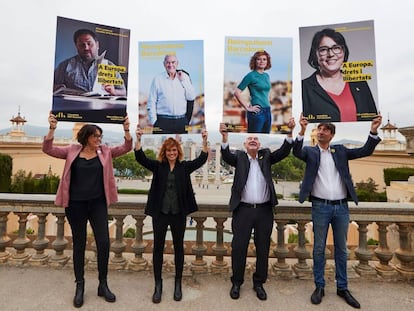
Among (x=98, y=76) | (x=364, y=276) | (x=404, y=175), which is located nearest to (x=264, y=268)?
(x=364, y=276)

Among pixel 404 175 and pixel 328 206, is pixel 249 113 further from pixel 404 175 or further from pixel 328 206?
pixel 404 175

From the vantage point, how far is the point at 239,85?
3055 mm

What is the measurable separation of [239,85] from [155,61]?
1004mm

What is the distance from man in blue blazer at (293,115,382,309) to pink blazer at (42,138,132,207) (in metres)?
2.12

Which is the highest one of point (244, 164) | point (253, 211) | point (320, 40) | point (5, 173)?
point (320, 40)

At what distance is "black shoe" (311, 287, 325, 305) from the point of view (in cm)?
285

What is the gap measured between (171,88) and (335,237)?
99.3 inches

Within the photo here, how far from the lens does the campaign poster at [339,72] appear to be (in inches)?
117

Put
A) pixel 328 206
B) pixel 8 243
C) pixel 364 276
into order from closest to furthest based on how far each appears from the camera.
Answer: pixel 328 206 < pixel 364 276 < pixel 8 243

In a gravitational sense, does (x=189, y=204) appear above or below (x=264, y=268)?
above

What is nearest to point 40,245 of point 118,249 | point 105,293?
point 118,249

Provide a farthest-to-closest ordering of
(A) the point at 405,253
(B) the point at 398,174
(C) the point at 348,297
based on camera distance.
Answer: (B) the point at 398,174 → (A) the point at 405,253 → (C) the point at 348,297

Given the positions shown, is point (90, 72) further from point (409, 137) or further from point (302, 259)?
point (409, 137)

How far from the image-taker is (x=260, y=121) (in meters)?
3.05
